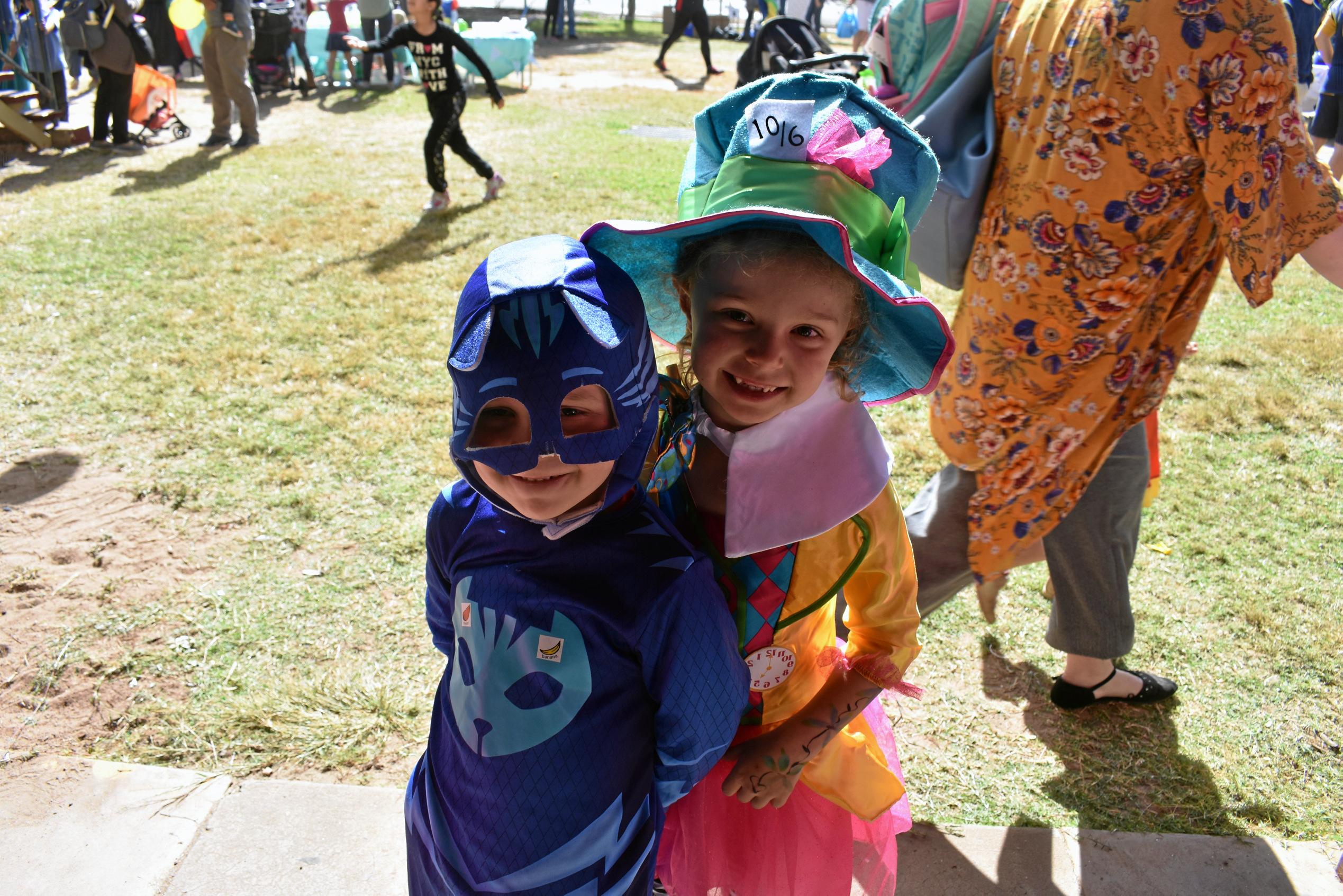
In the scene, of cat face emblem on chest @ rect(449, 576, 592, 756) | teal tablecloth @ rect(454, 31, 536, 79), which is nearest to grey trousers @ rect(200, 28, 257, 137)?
teal tablecloth @ rect(454, 31, 536, 79)

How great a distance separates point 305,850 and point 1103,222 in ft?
7.71

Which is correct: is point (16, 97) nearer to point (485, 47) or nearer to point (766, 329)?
point (485, 47)

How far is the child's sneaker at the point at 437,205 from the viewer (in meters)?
7.65

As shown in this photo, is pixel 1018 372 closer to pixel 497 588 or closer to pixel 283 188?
pixel 497 588

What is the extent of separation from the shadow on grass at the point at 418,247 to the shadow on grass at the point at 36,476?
2.65 metres

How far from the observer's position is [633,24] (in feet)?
74.2

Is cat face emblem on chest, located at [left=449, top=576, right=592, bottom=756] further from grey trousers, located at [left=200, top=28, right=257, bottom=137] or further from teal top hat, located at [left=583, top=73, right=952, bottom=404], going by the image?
grey trousers, located at [left=200, top=28, right=257, bottom=137]

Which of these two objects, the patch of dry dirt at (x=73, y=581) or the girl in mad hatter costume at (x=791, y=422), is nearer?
the girl in mad hatter costume at (x=791, y=422)

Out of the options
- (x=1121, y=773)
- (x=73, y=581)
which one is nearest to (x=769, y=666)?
(x=1121, y=773)

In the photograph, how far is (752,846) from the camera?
5.57 feet

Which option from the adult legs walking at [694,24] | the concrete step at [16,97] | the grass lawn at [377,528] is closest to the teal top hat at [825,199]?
the grass lawn at [377,528]

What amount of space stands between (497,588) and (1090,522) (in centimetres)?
173

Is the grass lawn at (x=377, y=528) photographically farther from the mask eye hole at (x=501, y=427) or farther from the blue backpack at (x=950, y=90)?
the mask eye hole at (x=501, y=427)

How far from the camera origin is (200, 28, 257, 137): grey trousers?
30.9 feet
